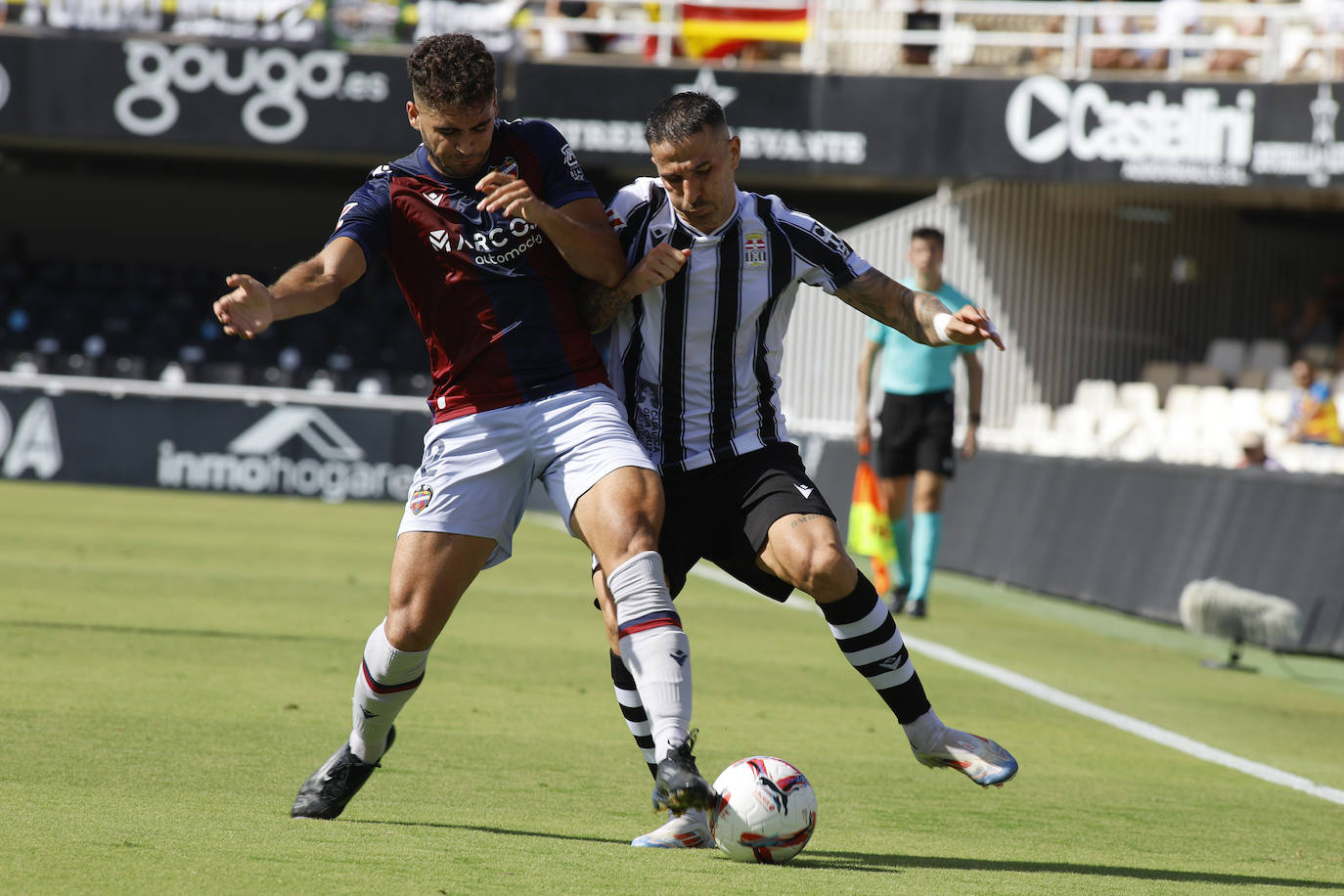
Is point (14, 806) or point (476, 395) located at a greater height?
Result: point (476, 395)

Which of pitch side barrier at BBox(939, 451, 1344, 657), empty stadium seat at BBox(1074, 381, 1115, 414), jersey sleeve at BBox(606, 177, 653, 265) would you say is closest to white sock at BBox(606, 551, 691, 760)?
jersey sleeve at BBox(606, 177, 653, 265)

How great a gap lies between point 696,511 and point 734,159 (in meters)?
1.06

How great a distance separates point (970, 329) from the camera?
455 cm

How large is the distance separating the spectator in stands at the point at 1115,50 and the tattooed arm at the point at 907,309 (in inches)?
684

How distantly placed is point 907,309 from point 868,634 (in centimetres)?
97

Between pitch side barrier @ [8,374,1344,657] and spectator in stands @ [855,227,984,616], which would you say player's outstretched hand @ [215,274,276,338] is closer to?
spectator in stands @ [855,227,984,616]

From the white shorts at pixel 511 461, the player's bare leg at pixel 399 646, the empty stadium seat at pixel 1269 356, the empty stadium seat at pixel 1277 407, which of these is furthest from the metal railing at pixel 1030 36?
the player's bare leg at pixel 399 646

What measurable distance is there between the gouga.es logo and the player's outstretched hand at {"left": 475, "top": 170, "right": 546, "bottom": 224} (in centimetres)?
1869

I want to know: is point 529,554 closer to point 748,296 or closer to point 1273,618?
point 1273,618

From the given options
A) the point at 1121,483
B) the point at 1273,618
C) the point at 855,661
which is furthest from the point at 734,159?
the point at 1121,483

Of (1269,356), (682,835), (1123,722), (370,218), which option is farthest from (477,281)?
(1269,356)

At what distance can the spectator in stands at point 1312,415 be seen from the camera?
55.6 feet

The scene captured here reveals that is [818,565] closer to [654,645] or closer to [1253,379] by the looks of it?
[654,645]

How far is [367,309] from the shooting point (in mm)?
25797
